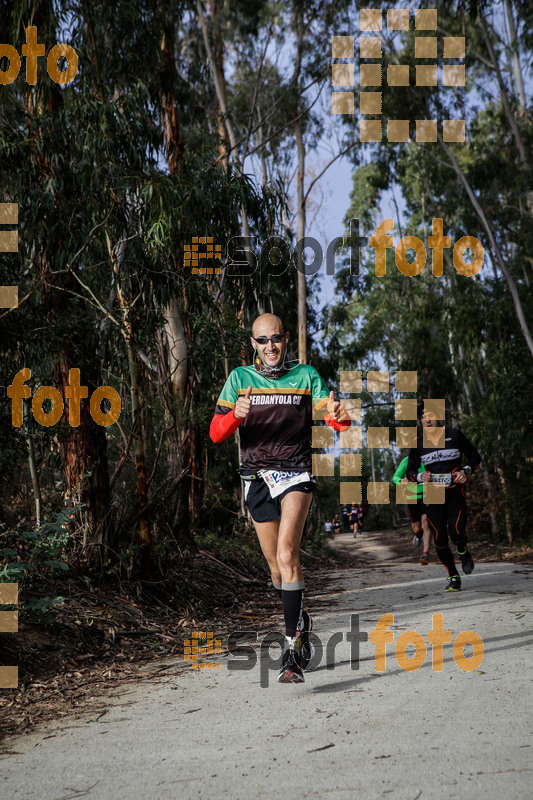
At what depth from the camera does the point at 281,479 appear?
4625 millimetres

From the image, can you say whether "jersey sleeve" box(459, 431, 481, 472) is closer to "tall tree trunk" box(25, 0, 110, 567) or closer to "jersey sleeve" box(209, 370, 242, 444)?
"tall tree trunk" box(25, 0, 110, 567)

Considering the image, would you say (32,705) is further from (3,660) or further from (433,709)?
(433,709)

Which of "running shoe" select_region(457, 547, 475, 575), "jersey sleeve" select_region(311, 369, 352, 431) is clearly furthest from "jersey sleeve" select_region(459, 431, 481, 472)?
"jersey sleeve" select_region(311, 369, 352, 431)

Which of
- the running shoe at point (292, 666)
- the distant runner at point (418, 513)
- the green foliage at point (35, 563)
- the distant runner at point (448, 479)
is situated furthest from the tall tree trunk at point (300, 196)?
the running shoe at point (292, 666)

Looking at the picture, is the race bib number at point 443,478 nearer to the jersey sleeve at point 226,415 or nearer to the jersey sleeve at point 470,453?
the jersey sleeve at point 470,453

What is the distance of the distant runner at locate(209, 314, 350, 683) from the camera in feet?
14.9

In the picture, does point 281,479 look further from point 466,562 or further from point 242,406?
point 466,562

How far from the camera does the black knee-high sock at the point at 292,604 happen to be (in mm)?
4379

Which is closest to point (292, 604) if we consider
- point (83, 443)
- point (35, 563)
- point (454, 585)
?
point (35, 563)

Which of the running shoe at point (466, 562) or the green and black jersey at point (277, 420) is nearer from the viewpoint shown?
the green and black jersey at point (277, 420)

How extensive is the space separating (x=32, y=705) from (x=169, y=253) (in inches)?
211

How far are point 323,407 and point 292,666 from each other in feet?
4.69

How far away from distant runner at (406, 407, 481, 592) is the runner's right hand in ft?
12.1

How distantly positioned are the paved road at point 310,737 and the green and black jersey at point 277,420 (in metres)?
1.22
